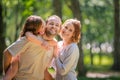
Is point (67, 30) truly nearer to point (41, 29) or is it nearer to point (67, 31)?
point (67, 31)

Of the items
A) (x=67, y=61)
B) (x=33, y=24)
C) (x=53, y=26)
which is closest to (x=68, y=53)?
(x=67, y=61)

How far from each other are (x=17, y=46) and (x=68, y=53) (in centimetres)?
66

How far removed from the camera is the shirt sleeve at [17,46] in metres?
4.12

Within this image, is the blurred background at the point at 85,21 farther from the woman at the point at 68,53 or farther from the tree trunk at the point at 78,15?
the woman at the point at 68,53

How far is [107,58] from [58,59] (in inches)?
2091

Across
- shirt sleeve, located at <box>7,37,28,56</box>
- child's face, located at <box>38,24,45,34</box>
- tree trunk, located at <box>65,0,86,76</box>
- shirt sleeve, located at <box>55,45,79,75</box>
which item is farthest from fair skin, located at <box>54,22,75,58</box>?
tree trunk, located at <box>65,0,86,76</box>

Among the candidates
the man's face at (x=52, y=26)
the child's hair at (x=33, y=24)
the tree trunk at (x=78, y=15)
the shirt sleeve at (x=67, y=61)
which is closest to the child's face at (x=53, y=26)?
the man's face at (x=52, y=26)

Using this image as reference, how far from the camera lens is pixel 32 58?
4262mm

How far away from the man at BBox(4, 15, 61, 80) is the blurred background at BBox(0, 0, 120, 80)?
29.6ft

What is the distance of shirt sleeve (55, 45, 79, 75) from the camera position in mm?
4461

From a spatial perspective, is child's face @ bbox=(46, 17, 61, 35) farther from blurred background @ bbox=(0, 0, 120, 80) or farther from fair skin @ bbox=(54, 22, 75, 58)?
blurred background @ bbox=(0, 0, 120, 80)

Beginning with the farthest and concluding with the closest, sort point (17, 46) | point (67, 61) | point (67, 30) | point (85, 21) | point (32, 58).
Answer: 1. point (85, 21)
2. point (67, 30)
3. point (67, 61)
4. point (32, 58)
5. point (17, 46)

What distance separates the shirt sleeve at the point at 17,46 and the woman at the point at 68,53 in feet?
1.44

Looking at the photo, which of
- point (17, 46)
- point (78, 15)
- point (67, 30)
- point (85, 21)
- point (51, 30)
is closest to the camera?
point (17, 46)
